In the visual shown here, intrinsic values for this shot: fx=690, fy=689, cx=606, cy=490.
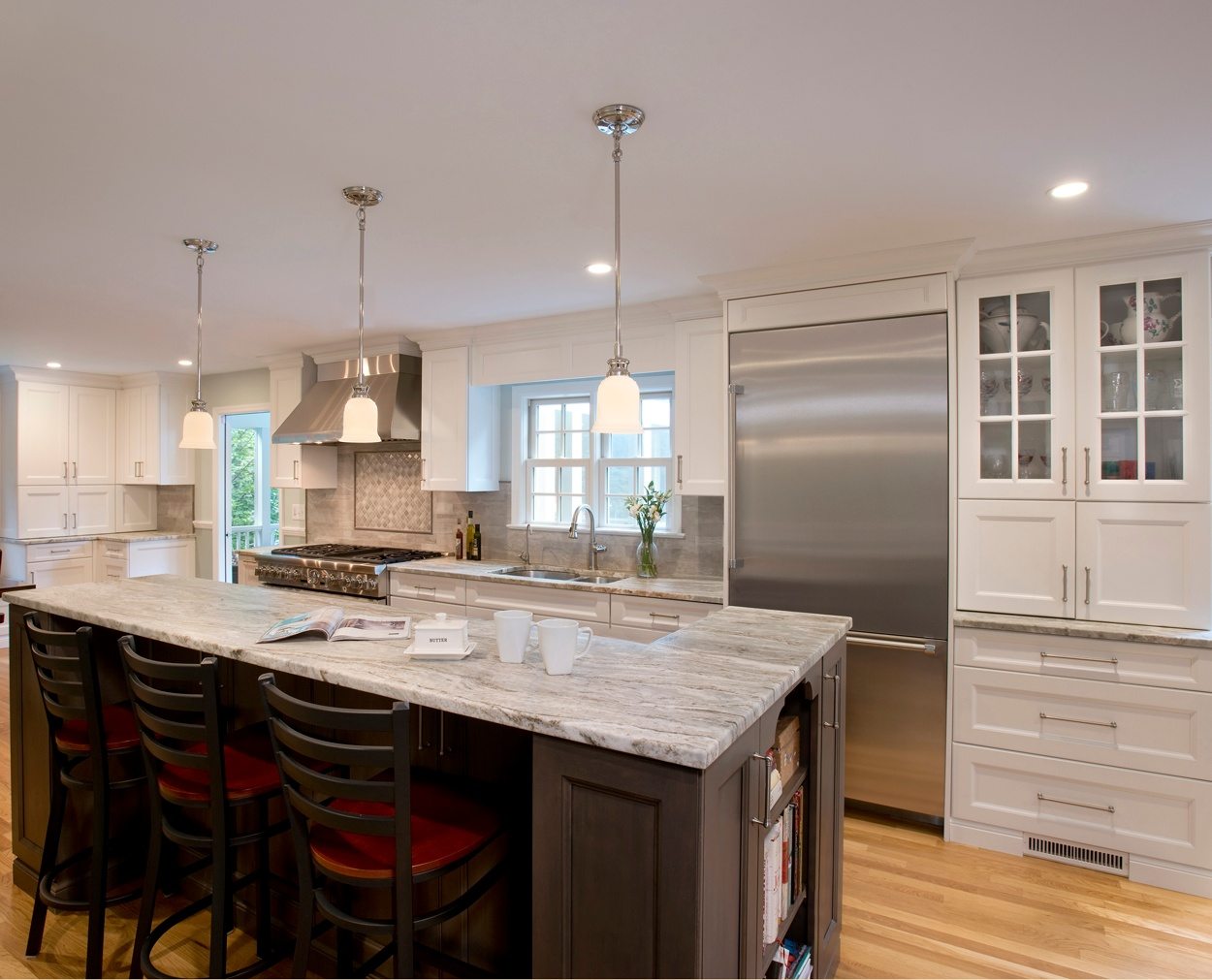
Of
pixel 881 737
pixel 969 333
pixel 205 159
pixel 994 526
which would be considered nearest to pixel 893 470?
pixel 994 526

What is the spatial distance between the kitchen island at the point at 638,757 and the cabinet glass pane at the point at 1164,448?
1.63 m

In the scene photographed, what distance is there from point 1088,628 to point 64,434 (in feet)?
26.3

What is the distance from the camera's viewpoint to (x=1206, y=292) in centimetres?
263

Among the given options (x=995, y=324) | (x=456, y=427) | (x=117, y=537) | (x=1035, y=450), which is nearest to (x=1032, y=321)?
(x=995, y=324)

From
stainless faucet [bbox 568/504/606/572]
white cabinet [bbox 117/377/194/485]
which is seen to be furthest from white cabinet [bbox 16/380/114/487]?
stainless faucet [bbox 568/504/606/572]

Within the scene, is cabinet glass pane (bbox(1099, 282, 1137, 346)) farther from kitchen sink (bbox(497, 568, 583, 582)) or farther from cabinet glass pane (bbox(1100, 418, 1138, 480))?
kitchen sink (bbox(497, 568, 583, 582))

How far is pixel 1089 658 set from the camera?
2725mm

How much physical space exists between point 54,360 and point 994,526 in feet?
23.3

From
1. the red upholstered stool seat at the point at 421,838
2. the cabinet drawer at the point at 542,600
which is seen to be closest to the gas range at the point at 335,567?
the cabinet drawer at the point at 542,600

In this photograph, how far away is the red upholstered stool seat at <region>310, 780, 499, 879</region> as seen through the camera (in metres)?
1.44

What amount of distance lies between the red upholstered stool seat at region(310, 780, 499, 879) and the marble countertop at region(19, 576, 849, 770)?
1.02ft

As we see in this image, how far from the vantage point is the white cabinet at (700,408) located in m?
3.59

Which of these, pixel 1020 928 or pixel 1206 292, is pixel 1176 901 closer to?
pixel 1020 928

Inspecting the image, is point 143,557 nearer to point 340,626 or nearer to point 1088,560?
point 340,626
